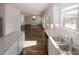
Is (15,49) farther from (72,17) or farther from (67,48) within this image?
(72,17)

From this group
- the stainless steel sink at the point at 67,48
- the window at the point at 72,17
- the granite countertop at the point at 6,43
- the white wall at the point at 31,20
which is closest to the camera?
the granite countertop at the point at 6,43

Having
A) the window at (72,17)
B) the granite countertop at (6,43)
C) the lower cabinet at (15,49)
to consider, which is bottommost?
the lower cabinet at (15,49)

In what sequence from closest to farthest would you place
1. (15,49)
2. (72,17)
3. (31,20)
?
(72,17) → (15,49) → (31,20)

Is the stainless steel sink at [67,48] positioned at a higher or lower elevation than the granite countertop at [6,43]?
lower

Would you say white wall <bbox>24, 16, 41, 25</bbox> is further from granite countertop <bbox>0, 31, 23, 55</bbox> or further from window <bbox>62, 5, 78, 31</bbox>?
window <bbox>62, 5, 78, 31</bbox>

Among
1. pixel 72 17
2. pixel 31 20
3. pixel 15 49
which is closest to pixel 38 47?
pixel 15 49

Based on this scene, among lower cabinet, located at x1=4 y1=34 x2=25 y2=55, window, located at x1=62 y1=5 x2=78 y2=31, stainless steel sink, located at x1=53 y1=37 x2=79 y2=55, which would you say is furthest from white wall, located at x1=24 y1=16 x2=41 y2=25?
stainless steel sink, located at x1=53 y1=37 x2=79 y2=55

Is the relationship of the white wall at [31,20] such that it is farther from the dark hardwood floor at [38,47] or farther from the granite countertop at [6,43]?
the granite countertop at [6,43]

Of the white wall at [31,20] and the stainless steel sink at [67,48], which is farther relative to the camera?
the white wall at [31,20]

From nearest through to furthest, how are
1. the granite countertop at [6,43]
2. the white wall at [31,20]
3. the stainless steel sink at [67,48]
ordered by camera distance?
the granite countertop at [6,43]
the stainless steel sink at [67,48]
the white wall at [31,20]

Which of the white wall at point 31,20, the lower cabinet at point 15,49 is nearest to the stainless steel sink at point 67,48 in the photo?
the lower cabinet at point 15,49
